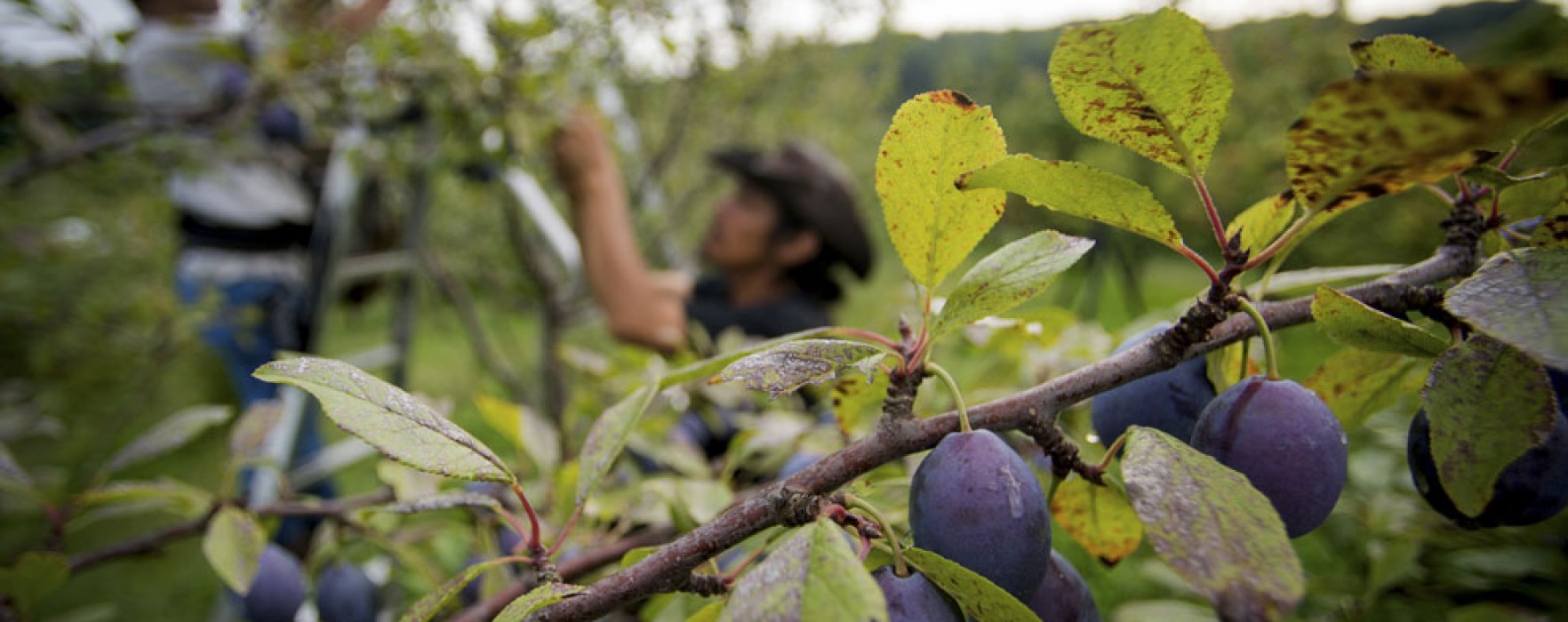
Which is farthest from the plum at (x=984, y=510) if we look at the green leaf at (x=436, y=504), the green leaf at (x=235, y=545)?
the green leaf at (x=235, y=545)

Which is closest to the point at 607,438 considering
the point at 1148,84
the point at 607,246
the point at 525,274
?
the point at 1148,84

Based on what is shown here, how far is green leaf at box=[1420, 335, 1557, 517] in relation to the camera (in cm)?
27

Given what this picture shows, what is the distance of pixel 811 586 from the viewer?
23 cm

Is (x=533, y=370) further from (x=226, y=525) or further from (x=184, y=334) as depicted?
(x=226, y=525)

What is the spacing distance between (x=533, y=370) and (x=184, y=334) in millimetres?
1494

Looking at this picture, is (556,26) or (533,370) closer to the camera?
(556,26)

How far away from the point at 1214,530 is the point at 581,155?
73.7 inches

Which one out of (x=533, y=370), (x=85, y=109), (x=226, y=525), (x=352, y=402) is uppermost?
(x=85, y=109)

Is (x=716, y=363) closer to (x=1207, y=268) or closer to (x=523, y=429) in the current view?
(x=1207, y=268)

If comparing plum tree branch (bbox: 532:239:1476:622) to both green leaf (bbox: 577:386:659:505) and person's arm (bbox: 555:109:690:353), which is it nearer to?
green leaf (bbox: 577:386:659:505)

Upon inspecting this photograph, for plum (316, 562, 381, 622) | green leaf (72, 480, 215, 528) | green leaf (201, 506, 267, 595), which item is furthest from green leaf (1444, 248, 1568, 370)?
plum (316, 562, 381, 622)

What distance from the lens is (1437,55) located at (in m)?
0.29

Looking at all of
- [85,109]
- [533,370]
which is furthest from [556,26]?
[533,370]

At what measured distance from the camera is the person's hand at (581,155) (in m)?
1.90
